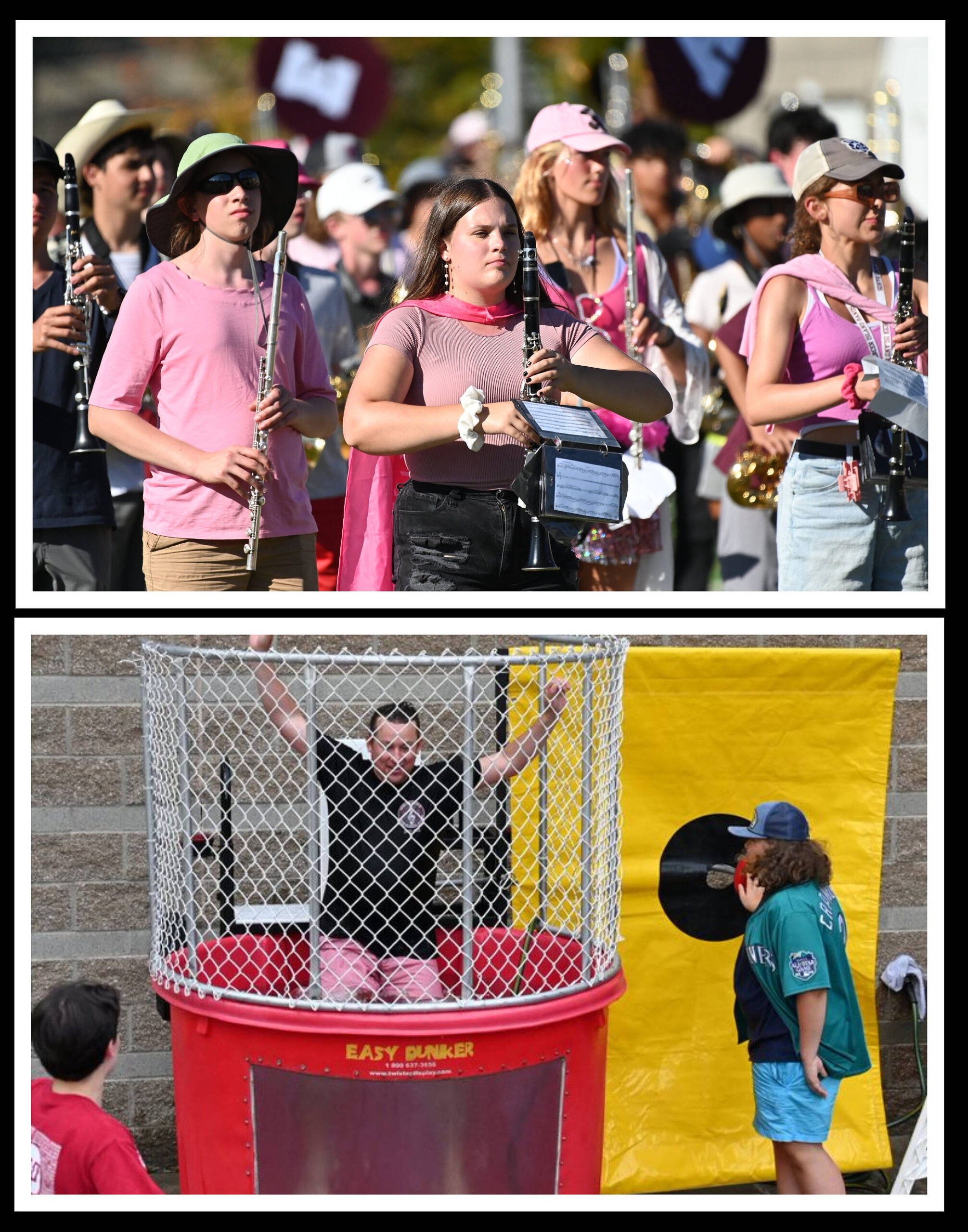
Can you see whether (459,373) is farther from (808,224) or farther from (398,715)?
(808,224)

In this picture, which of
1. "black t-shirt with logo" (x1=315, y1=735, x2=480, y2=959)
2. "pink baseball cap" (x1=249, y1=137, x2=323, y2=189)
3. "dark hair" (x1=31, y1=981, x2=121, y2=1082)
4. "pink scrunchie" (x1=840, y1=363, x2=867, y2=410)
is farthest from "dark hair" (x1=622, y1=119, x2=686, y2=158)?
"dark hair" (x1=31, y1=981, x2=121, y2=1082)

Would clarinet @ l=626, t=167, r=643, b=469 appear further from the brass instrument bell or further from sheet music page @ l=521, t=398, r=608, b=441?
sheet music page @ l=521, t=398, r=608, b=441

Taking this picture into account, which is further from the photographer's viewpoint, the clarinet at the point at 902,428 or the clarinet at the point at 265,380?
the clarinet at the point at 902,428

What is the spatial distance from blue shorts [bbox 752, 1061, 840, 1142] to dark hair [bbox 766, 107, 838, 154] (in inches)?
198

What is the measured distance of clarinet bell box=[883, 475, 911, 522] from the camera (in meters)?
4.36

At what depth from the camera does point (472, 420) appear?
3.79 m

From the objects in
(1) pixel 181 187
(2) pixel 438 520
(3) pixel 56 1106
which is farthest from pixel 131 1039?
(1) pixel 181 187

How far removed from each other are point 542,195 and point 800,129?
345 cm

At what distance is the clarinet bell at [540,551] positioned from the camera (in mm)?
3982

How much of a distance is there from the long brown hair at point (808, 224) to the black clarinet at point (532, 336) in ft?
3.40

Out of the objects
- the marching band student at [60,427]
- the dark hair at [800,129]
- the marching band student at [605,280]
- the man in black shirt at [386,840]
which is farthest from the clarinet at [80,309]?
the dark hair at [800,129]

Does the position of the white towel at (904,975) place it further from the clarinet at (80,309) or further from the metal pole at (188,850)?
the clarinet at (80,309)

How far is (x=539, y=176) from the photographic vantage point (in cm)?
515

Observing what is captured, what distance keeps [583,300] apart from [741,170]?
9.26ft
